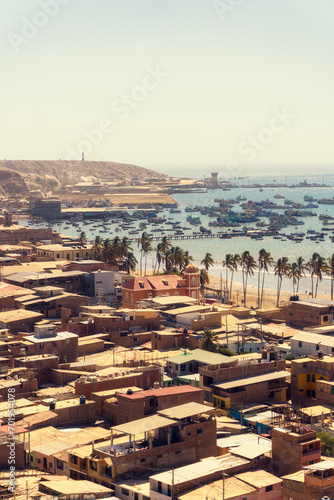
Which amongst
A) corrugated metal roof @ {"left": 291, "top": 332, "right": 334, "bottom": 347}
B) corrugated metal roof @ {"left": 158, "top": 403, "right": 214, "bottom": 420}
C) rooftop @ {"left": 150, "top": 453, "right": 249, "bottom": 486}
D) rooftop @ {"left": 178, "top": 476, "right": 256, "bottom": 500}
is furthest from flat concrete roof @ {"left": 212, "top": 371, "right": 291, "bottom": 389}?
rooftop @ {"left": 178, "top": 476, "right": 256, "bottom": 500}

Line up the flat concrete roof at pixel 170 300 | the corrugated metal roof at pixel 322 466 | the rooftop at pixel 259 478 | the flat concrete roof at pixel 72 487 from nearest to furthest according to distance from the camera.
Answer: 1. the corrugated metal roof at pixel 322 466
2. the flat concrete roof at pixel 72 487
3. the rooftop at pixel 259 478
4. the flat concrete roof at pixel 170 300

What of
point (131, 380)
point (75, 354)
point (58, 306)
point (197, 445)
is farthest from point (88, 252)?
point (197, 445)

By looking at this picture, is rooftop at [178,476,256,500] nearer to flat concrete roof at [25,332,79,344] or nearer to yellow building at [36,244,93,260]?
flat concrete roof at [25,332,79,344]

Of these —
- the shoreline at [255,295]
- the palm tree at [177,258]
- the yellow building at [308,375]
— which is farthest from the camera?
the palm tree at [177,258]

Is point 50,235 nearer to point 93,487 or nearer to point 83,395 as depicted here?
point 83,395

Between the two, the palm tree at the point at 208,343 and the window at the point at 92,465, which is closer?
the window at the point at 92,465

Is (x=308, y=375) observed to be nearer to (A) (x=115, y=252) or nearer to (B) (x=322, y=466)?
(B) (x=322, y=466)

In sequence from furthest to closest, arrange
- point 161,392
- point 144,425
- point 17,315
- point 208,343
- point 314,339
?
1. point 17,315
2. point 314,339
3. point 208,343
4. point 161,392
5. point 144,425

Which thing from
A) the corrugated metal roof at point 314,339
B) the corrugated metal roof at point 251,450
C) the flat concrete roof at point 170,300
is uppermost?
the flat concrete roof at point 170,300

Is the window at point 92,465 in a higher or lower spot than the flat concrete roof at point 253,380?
lower

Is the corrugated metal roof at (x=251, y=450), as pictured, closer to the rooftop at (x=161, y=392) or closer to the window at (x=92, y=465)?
the rooftop at (x=161, y=392)

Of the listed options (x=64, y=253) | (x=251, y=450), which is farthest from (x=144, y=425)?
(x=64, y=253)

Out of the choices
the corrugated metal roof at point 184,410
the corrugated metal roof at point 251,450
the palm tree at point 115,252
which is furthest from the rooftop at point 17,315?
the palm tree at point 115,252
